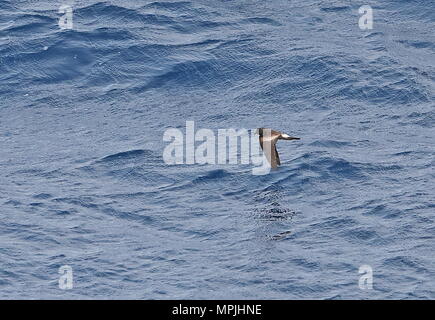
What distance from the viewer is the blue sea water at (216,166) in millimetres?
29875

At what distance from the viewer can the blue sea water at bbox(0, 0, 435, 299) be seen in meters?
29.9

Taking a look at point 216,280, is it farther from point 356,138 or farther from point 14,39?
point 14,39

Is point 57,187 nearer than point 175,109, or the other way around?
point 57,187

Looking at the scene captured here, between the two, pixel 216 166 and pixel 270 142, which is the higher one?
pixel 216 166

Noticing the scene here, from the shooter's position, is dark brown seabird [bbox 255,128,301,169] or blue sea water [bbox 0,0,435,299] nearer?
blue sea water [bbox 0,0,435,299]

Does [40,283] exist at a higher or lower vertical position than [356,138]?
lower

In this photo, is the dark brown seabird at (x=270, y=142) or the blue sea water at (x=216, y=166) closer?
the blue sea water at (x=216, y=166)

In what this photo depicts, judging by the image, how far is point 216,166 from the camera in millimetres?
35062

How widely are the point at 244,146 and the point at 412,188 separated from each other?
15.9 ft

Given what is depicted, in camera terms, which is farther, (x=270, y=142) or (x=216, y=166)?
(x=216, y=166)
